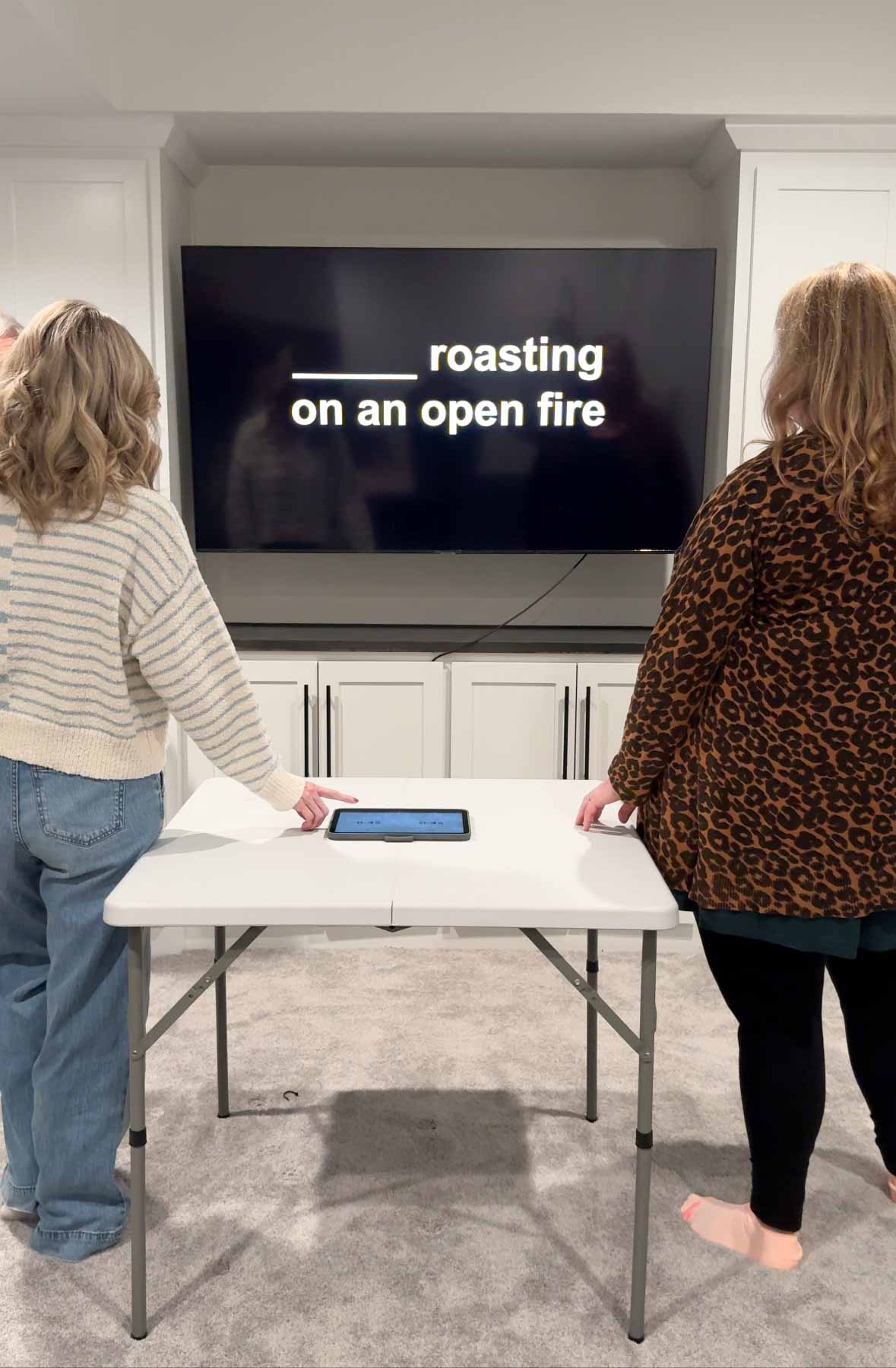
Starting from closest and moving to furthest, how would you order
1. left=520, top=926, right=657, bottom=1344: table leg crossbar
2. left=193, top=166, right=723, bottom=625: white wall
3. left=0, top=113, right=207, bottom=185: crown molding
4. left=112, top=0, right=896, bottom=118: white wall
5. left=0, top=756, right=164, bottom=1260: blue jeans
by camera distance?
1. left=520, top=926, right=657, bottom=1344: table leg crossbar
2. left=0, top=756, right=164, bottom=1260: blue jeans
3. left=112, top=0, right=896, bottom=118: white wall
4. left=0, top=113, right=207, bottom=185: crown molding
5. left=193, top=166, right=723, bottom=625: white wall

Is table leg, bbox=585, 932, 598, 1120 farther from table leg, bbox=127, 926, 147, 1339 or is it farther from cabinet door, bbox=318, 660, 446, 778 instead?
cabinet door, bbox=318, 660, 446, 778

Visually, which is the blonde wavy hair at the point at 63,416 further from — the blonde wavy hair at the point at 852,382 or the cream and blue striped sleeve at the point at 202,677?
the blonde wavy hair at the point at 852,382

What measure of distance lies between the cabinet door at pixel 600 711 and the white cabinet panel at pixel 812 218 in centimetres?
72

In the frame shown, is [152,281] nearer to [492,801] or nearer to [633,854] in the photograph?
[492,801]

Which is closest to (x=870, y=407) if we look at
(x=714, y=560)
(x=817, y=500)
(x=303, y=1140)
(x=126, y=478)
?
(x=817, y=500)

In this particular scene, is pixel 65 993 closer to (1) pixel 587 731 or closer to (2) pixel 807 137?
(1) pixel 587 731

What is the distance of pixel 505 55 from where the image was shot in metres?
2.96

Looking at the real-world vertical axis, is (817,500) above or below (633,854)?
above

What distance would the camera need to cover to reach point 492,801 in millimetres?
2076

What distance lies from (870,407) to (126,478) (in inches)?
42.0

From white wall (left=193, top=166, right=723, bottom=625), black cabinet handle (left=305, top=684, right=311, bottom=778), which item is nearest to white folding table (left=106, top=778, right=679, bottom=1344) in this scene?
black cabinet handle (left=305, top=684, right=311, bottom=778)

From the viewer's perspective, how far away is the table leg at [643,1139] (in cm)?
165

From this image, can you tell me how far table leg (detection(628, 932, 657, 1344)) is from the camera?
165 cm

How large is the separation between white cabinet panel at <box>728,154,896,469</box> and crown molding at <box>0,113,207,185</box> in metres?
1.57
